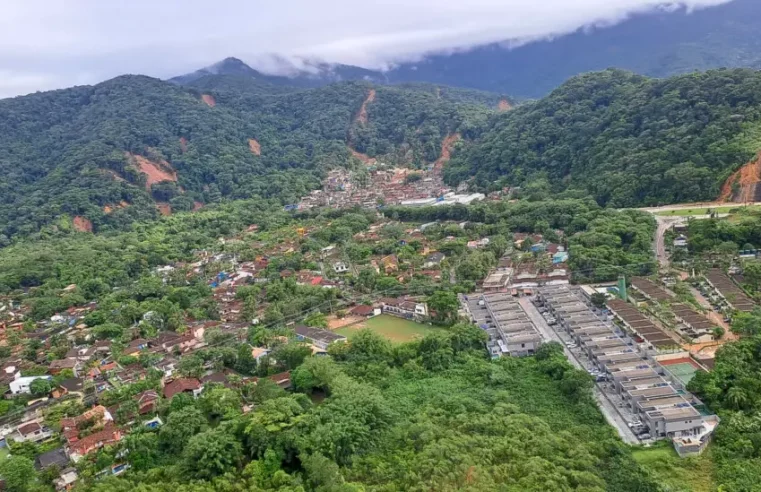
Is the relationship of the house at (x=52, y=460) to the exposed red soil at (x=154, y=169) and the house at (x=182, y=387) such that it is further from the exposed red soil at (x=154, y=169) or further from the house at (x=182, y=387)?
the exposed red soil at (x=154, y=169)

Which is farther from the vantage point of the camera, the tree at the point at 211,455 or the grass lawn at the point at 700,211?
the grass lawn at the point at 700,211

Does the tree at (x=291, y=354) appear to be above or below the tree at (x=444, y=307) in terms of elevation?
above

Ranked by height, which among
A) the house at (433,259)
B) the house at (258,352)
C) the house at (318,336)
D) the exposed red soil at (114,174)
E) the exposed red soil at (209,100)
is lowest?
the house at (433,259)

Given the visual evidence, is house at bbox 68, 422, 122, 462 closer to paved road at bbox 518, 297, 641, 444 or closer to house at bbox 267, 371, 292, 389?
house at bbox 267, 371, 292, 389

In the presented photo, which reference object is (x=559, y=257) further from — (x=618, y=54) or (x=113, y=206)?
(x=618, y=54)

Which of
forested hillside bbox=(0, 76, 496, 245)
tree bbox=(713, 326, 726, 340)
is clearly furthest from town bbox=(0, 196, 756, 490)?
forested hillside bbox=(0, 76, 496, 245)

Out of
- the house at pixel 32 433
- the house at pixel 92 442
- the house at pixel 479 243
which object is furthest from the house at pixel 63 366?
the house at pixel 479 243

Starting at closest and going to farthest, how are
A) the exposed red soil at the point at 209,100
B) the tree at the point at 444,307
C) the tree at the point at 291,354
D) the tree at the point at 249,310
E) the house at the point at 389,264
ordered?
the tree at the point at 291,354 < the tree at the point at 444,307 < the tree at the point at 249,310 < the house at the point at 389,264 < the exposed red soil at the point at 209,100
